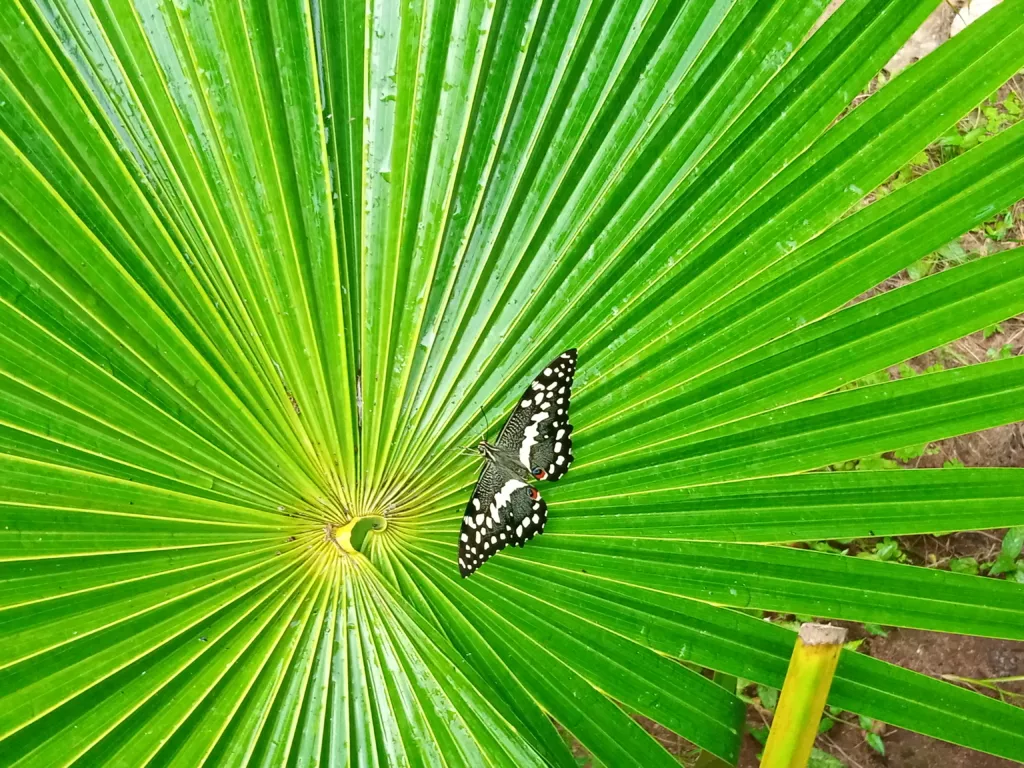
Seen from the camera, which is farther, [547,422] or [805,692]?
[547,422]

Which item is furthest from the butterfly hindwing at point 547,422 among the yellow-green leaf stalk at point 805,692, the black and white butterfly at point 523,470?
the yellow-green leaf stalk at point 805,692

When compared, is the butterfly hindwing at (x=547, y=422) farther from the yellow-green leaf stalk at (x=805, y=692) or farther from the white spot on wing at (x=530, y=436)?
the yellow-green leaf stalk at (x=805, y=692)

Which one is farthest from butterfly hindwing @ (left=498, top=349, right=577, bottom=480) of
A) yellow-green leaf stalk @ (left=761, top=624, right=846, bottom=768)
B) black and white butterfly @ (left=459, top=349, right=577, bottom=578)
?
yellow-green leaf stalk @ (left=761, top=624, right=846, bottom=768)

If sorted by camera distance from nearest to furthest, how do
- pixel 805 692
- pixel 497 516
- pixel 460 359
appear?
1. pixel 805 692
2. pixel 497 516
3. pixel 460 359

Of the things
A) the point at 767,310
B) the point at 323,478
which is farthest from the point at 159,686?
the point at 767,310

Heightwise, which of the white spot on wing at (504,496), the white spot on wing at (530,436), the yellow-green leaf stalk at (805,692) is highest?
the white spot on wing at (530,436)

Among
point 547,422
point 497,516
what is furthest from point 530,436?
point 497,516

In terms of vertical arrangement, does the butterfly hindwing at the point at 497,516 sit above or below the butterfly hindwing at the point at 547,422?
below

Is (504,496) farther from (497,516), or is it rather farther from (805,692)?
(805,692)
